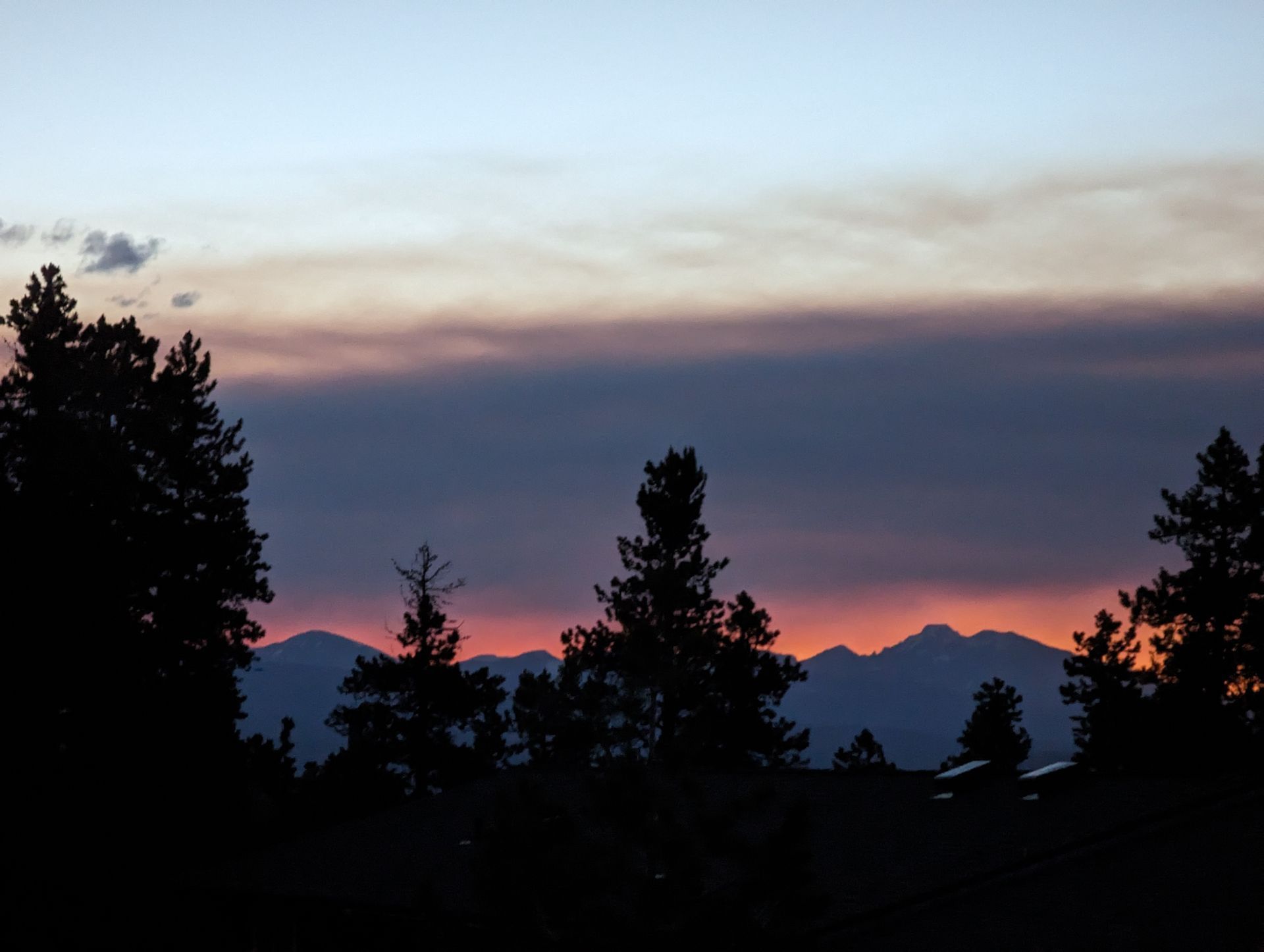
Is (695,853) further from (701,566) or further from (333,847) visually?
(701,566)

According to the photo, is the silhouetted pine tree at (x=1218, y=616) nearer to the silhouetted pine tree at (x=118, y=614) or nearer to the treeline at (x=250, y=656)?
the treeline at (x=250, y=656)

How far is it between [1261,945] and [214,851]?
24555 millimetres

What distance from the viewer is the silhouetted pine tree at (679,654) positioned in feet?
205

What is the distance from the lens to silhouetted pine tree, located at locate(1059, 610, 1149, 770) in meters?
55.9

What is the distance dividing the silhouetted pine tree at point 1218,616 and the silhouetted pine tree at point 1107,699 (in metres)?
1.48

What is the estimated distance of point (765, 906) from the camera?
1587 centimetres

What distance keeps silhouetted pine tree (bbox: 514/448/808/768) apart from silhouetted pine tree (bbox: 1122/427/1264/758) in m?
15.9

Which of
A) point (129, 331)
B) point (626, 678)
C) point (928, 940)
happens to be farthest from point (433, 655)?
A: point (928, 940)

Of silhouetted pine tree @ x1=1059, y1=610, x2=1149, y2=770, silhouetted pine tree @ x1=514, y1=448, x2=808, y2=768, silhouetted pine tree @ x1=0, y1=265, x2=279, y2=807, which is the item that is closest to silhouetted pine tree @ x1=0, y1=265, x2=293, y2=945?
silhouetted pine tree @ x1=0, y1=265, x2=279, y2=807

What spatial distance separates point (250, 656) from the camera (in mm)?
52188

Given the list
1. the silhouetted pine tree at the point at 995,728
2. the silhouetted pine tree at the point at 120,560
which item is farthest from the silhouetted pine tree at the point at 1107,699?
the silhouetted pine tree at the point at 120,560

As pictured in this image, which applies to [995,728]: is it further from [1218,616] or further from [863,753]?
[1218,616]

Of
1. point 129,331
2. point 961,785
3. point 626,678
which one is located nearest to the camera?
point 961,785

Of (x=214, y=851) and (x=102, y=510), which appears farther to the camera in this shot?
(x=102, y=510)
